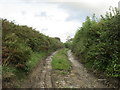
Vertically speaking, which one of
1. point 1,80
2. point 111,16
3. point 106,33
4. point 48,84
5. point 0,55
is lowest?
point 48,84

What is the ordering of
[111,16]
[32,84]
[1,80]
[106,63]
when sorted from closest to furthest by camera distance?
[1,80]
[32,84]
[106,63]
[111,16]

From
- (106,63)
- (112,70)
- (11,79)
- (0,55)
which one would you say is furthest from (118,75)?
(0,55)

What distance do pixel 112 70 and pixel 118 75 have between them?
0.58 meters

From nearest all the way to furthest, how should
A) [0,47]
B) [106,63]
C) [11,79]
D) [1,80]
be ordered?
[1,80] < [11,79] < [0,47] < [106,63]

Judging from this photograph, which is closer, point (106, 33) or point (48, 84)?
point (48, 84)

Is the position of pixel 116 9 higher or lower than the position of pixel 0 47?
higher

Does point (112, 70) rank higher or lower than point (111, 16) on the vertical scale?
lower

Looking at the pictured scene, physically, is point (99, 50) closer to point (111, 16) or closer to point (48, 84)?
point (111, 16)

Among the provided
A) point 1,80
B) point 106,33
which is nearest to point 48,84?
point 1,80

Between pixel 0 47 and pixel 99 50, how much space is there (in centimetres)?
617

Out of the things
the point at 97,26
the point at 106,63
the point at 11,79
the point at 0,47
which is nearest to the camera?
the point at 11,79

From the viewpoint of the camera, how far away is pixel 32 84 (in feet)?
26.7

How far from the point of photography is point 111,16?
10.6 metres

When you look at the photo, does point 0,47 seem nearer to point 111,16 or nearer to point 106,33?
point 106,33
